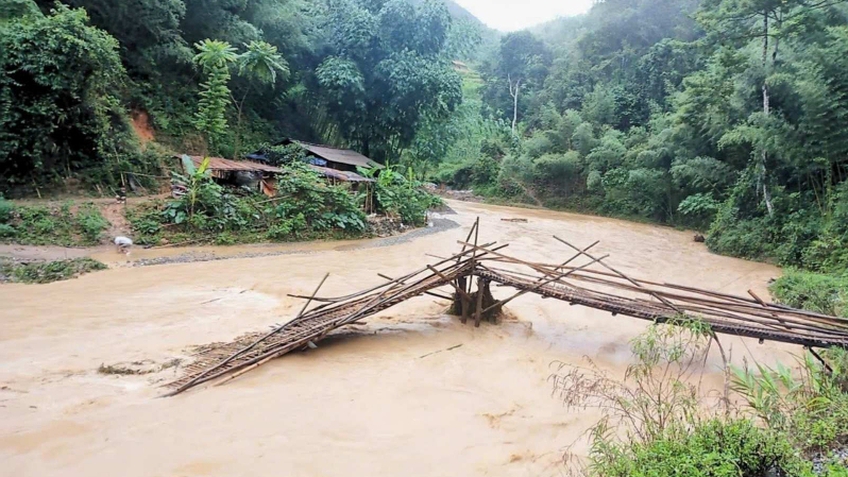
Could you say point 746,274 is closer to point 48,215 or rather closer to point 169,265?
point 169,265

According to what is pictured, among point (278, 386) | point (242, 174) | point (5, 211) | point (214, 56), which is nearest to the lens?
point (278, 386)

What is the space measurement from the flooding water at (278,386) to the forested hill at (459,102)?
4684mm

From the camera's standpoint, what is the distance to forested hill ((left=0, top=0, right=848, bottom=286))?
9414 mm

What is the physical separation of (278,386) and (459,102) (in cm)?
1528

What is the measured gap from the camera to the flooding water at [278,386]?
3109mm

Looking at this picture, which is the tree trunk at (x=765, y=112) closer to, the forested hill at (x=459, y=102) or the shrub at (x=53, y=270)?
the forested hill at (x=459, y=102)

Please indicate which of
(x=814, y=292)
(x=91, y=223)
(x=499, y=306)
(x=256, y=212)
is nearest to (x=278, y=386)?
(x=499, y=306)

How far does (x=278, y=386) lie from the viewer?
411 cm

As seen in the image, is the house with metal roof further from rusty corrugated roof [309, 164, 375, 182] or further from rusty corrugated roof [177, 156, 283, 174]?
rusty corrugated roof [177, 156, 283, 174]

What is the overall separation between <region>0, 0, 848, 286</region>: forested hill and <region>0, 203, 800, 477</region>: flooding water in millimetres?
4684

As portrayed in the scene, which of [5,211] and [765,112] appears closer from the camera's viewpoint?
[5,211]

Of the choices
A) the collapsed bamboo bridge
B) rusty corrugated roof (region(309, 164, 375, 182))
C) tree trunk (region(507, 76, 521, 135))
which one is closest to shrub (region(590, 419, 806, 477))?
the collapsed bamboo bridge

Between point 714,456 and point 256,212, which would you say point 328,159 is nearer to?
point 256,212

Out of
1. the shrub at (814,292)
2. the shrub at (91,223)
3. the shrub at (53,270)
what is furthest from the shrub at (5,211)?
the shrub at (814,292)
